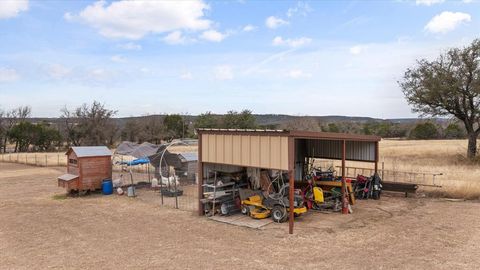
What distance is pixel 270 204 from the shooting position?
12.2 metres

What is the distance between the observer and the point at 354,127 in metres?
74.1

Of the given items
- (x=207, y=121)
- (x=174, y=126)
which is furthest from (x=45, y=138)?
(x=207, y=121)

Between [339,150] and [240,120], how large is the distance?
43722mm

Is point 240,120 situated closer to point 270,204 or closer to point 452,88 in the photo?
point 452,88

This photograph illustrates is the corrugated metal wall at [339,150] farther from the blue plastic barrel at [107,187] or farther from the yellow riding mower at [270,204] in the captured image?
the blue plastic barrel at [107,187]

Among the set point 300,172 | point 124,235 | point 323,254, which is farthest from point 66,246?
point 300,172

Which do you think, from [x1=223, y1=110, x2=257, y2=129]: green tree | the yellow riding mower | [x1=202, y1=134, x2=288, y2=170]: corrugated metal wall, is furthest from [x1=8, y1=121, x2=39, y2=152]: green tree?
the yellow riding mower

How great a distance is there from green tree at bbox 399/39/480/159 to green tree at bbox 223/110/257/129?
30.5m

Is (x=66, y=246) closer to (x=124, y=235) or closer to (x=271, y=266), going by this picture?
(x=124, y=235)

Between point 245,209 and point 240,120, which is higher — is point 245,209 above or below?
below

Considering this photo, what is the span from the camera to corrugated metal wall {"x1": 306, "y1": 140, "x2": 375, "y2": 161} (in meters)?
16.8

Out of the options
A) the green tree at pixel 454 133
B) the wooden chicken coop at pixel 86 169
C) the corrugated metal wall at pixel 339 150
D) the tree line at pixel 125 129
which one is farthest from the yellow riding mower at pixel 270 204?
the green tree at pixel 454 133

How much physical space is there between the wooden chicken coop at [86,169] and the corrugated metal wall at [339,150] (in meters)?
9.50

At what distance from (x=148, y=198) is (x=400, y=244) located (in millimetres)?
10458
